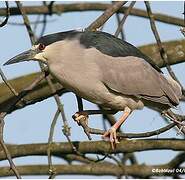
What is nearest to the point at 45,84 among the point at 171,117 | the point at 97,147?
the point at 97,147

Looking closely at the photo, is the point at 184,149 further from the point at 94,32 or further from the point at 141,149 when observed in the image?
the point at 94,32

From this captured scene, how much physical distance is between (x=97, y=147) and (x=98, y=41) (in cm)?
114

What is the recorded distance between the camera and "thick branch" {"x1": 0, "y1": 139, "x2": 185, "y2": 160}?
4.36m

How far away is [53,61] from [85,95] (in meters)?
0.26

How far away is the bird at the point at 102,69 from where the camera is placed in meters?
3.70

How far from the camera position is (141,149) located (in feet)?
14.8

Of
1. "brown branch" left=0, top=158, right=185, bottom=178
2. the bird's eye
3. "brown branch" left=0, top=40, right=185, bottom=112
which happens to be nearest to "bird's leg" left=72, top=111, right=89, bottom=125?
the bird's eye

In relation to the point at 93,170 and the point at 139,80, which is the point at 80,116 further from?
the point at 93,170

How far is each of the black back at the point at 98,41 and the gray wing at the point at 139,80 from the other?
83mm

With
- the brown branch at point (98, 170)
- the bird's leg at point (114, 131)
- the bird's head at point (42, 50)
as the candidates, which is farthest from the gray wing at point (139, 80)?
the brown branch at point (98, 170)

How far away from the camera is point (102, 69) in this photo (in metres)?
3.80

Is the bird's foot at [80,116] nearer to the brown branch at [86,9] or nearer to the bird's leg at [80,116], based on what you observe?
the bird's leg at [80,116]

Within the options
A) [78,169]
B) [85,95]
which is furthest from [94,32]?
[78,169]

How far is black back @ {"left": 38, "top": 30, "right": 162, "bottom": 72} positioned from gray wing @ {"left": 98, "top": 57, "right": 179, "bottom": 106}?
8 cm
